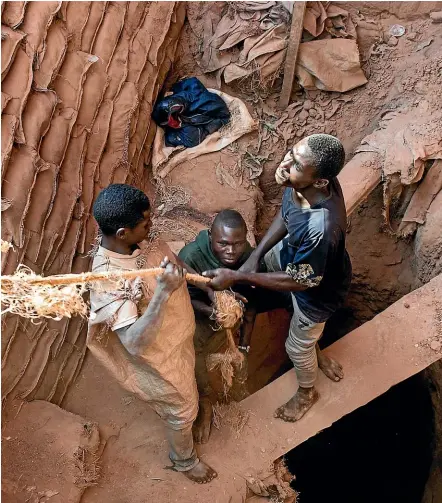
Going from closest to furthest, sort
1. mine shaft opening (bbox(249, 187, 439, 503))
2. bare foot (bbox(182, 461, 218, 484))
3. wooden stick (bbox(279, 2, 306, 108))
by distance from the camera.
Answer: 1. bare foot (bbox(182, 461, 218, 484))
2. wooden stick (bbox(279, 2, 306, 108))
3. mine shaft opening (bbox(249, 187, 439, 503))

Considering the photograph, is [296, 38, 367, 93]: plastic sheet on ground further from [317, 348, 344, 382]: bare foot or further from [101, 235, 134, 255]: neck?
[101, 235, 134, 255]: neck

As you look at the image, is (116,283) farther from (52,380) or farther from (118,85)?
(118,85)

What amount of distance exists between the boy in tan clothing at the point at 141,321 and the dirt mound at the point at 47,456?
0.55 metres

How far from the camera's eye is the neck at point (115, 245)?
239 cm

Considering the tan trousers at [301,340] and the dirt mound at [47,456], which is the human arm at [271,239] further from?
the dirt mound at [47,456]

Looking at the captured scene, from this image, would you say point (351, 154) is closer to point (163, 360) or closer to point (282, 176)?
point (282, 176)

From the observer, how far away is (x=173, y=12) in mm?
4859

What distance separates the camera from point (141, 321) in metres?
2.31

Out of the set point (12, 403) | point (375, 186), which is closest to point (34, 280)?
point (12, 403)

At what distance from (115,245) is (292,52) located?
3247 millimetres

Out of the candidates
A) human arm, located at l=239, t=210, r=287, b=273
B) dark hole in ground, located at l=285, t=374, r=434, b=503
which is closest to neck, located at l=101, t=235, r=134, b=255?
human arm, located at l=239, t=210, r=287, b=273

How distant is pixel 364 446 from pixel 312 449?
55 cm

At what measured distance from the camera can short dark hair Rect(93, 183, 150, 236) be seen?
7.48ft

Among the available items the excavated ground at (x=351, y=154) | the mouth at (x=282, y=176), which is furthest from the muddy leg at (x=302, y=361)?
the excavated ground at (x=351, y=154)
